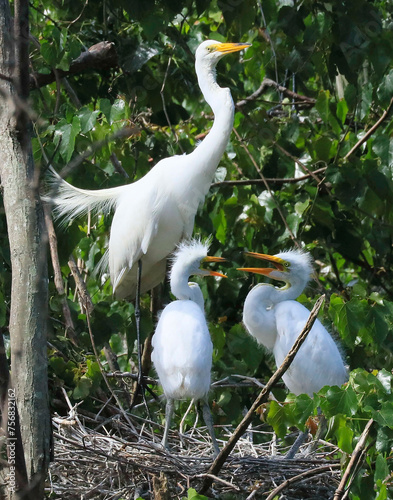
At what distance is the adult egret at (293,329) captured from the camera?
301cm

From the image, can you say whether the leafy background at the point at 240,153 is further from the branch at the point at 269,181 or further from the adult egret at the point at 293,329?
the adult egret at the point at 293,329

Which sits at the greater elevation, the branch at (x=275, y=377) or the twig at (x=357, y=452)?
the branch at (x=275, y=377)

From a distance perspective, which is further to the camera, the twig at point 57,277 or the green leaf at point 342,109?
the green leaf at point 342,109

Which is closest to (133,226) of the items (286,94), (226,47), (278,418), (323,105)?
(226,47)

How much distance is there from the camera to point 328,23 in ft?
11.0

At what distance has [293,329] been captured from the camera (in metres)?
3.04

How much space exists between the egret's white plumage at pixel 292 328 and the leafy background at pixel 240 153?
0.12 meters

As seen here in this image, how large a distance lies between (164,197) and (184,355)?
1.20 meters

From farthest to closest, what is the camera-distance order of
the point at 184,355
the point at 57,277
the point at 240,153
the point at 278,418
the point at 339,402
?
the point at 240,153 → the point at 57,277 → the point at 184,355 → the point at 278,418 → the point at 339,402

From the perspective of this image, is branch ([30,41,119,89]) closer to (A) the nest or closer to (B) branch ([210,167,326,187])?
(B) branch ([210,167,326,187])

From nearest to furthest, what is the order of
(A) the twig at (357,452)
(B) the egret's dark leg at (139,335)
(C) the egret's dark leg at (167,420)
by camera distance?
(A) the twig at (357,452) < (C) the egret's dark leg at (167,420) < (B) the egret's dark leg at (139,335)

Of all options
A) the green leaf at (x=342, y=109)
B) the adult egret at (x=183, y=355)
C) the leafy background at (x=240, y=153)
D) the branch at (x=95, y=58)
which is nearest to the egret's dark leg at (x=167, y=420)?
the adult egret at (x=183, y=355)

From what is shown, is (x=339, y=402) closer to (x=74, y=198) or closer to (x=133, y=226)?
(x=133, y=226)

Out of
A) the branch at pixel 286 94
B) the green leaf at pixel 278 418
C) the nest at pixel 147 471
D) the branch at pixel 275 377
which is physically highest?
the branch at pixel 286 94
